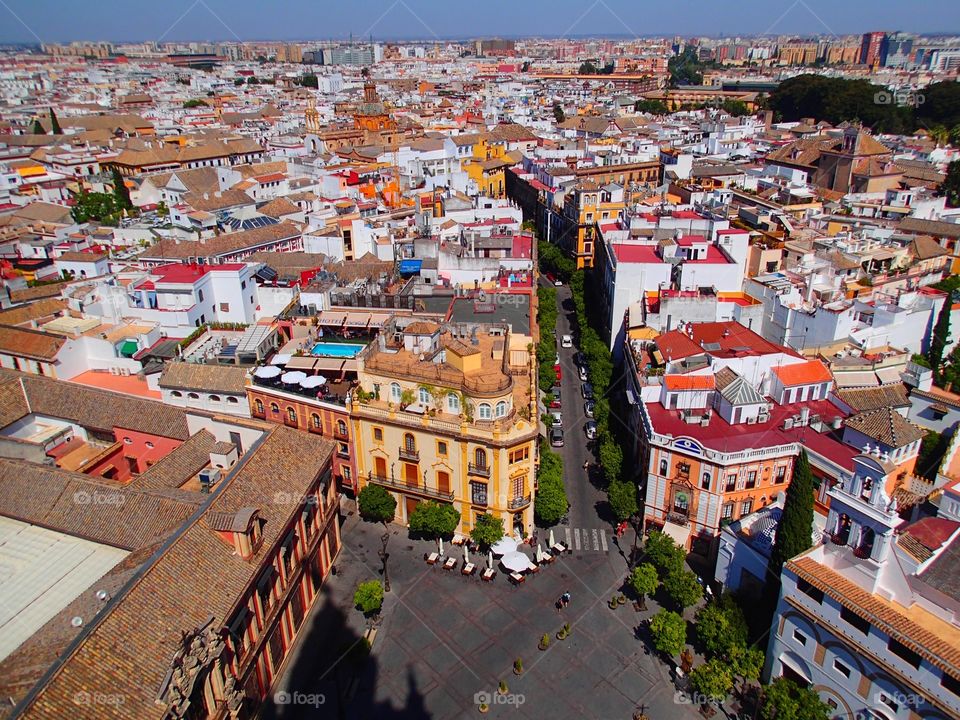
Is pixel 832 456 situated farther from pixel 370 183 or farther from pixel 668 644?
pixel 370 183

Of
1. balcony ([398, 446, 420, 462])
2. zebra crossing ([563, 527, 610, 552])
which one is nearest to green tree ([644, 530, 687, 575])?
zebra crossing ([563, 527, 610, 552])

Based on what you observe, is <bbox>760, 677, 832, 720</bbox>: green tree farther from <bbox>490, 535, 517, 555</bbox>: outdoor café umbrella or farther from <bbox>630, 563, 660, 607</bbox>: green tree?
<bbox>490, 535, 517, 555</bbox>: outdoor café umbrella

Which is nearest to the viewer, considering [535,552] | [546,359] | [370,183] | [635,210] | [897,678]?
[897,678]

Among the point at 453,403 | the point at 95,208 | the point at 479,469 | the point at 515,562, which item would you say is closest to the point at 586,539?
the point at 515,562

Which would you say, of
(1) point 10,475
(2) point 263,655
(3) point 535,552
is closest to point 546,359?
(3) point 535,552

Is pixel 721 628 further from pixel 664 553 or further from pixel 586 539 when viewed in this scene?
pixel 586 539
